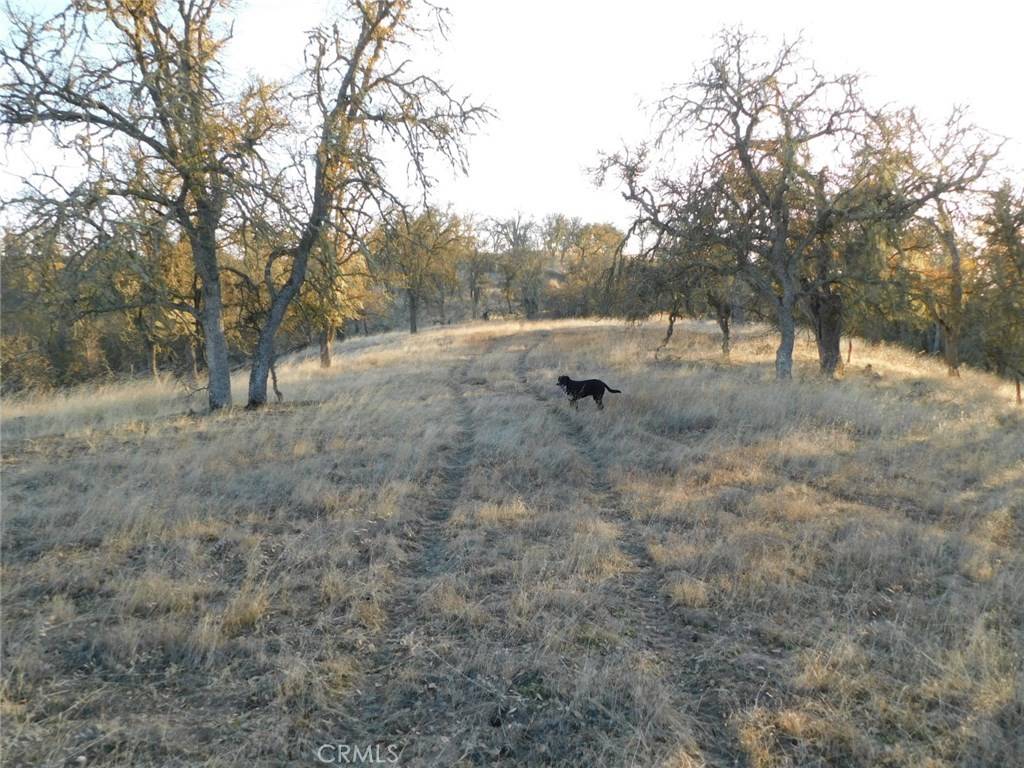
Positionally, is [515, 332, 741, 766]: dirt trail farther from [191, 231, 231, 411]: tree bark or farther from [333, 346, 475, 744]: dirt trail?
[191, 231, 231, 411]: tree bark

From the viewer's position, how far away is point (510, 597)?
493 centimetres

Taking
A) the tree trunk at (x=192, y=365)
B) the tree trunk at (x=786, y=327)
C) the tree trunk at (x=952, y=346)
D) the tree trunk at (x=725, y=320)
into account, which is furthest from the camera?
the tree trunk at (x=725, y=320)

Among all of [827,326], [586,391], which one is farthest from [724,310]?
[586,391]

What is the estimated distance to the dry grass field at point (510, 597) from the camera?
11.0 ft

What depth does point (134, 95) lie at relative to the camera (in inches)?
383

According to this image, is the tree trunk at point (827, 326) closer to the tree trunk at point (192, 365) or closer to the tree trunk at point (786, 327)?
the tree trunk at point (786, 327)

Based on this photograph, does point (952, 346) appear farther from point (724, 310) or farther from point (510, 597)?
point (510, 597)

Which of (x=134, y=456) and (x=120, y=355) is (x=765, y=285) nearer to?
(x=134, y=456)

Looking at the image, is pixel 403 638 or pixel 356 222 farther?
pixel 356 222

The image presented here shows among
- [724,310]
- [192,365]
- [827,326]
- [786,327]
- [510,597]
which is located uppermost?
[724,310]

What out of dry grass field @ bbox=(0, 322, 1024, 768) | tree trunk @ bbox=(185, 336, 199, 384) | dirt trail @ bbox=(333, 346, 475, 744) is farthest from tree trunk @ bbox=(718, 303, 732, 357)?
dirt trail @ bbox=(333, 346, 475, 744)

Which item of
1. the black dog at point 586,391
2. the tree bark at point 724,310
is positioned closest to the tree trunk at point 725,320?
the tree bark at point 724,310

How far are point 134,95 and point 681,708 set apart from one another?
1123 cm

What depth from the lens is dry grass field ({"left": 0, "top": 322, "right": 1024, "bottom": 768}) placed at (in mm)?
3354
